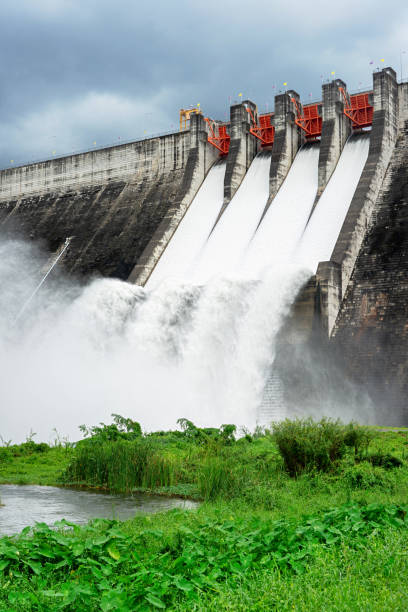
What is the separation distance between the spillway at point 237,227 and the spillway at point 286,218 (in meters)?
0.52

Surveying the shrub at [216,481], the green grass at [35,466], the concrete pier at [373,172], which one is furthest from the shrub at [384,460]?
the concrete pier at [373,172]

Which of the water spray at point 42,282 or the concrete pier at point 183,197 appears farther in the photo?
the concrete pier at point 183,197

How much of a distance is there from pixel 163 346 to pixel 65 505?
11.7 m

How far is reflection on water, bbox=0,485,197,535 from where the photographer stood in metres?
7.57

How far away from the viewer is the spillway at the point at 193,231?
85.4ft

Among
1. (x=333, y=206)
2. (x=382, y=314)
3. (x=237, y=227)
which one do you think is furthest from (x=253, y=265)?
(x=382, y=314)

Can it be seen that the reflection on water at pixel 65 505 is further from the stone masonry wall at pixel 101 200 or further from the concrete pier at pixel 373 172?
the stone masonry wall at pixel 101 200

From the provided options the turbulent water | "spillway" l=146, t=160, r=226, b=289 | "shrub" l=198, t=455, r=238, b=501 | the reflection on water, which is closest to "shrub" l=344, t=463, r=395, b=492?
"shrub" l=198, t=455, r=238, b=501

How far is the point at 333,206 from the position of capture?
24359mm

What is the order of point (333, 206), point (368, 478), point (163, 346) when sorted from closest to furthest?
1. point (368, 478)
2. point (163, 346)
3. point (333, 206)

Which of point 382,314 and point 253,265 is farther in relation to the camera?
point 253,265

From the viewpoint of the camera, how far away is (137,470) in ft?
33.5

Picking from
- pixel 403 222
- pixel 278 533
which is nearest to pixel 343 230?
pixel 403 222

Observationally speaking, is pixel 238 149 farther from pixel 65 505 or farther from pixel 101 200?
pixel 65 505
